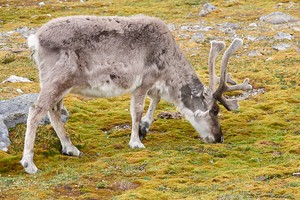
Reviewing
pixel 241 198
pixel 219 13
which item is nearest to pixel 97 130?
pixel 241 198

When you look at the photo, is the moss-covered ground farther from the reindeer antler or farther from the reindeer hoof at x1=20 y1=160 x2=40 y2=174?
the reindeer antler

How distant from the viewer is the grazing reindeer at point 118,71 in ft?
45.5

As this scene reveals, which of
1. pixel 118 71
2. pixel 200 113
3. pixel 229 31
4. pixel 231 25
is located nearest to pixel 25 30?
pixel 231 25

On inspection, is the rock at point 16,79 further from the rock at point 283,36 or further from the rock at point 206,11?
the rock at point 206,11

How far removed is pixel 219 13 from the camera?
53.1 metres

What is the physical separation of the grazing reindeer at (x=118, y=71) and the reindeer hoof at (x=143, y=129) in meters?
0.03

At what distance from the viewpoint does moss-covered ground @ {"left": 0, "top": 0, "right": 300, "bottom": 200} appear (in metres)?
11.5

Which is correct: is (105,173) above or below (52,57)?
below

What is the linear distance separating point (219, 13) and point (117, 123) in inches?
1428

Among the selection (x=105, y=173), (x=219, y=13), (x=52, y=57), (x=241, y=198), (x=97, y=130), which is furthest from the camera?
(x=219, y=13)

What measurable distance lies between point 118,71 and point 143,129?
2.50 m

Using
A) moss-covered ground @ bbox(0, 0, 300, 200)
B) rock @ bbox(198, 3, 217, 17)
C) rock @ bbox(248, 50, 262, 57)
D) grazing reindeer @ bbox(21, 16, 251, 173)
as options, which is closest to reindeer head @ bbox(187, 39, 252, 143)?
grazing reindeer @ bbox(21, 16, 251, 173)

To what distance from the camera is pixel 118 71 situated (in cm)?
1495

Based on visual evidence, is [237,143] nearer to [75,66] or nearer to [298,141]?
[298,141]
